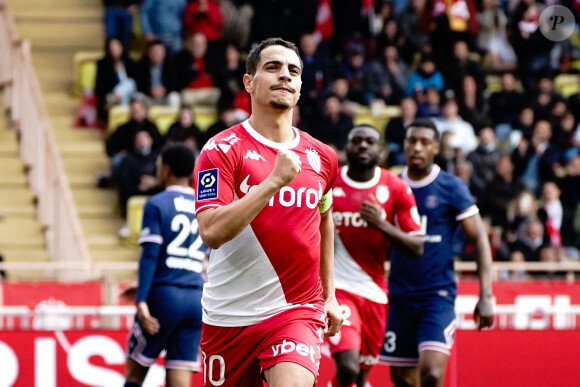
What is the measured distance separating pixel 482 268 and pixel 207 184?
12.8 ft

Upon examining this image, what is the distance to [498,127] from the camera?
18.9m

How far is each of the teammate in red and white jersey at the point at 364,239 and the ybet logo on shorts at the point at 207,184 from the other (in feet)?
10.7

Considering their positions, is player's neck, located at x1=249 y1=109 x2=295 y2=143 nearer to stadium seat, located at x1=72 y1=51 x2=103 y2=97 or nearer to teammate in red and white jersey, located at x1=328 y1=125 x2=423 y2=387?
teammate in red and white jersey, located at x1=328 y1=125 x2=423 y2=387

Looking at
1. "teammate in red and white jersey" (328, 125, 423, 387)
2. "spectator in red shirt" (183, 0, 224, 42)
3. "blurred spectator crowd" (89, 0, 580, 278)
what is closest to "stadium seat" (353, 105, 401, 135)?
"blurred spectator crowd" (89, 0, 580, 278)

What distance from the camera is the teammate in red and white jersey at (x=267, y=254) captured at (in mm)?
6055

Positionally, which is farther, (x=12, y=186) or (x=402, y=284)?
(x=12, y=186)

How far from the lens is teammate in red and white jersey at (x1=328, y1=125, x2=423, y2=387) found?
9.20 meters

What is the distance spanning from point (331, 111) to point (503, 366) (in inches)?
284

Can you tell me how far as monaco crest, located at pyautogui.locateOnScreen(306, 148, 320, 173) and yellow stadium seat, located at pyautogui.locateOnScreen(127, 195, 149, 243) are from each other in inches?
401

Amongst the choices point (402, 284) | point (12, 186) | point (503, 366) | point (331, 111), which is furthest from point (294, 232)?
point (12, 186)

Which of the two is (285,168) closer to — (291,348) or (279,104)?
(279,104)

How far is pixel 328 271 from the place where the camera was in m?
6.65

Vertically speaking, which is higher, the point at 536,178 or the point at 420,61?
the point at 420,61

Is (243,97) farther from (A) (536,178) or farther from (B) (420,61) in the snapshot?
(A) (536,178)
